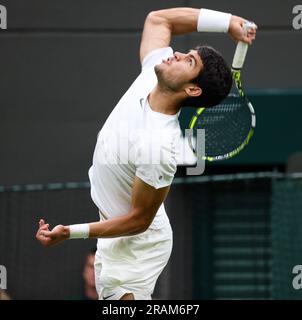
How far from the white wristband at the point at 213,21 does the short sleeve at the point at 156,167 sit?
770mm

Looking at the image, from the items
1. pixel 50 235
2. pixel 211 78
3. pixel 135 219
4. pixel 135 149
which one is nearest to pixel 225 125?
pixel 211 78

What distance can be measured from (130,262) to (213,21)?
138 cm

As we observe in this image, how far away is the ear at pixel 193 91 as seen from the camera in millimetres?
6434

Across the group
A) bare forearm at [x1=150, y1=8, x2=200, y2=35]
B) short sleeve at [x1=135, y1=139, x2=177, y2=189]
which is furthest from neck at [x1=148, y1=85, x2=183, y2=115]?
bare forearm at [x1=150, y1=8, x2=200, y2=35]

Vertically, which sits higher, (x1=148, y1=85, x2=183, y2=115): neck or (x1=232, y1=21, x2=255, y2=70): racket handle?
(x1=232, y1=21, x2=255, y2=70): racket handle

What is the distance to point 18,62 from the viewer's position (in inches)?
420

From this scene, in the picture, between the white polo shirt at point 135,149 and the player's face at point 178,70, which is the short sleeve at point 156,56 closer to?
the white polo shirt at point 135,149

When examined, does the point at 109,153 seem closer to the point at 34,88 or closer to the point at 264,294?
the point at 264,294

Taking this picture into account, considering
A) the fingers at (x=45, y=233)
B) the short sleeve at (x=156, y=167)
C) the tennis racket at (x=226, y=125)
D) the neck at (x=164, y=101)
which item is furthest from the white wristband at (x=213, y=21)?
the fingers at (x=45, y=233)

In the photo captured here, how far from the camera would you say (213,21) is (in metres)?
6.66

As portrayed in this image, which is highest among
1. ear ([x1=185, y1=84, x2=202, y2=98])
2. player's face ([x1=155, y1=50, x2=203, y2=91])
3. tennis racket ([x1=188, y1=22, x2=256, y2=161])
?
player's face ([x1=155, y1=50, x2=203, y2=91])

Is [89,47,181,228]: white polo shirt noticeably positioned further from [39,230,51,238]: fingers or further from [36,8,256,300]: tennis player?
[39,230,51,238]: fingers

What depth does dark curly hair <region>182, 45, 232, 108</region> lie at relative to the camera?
6.44 meters
